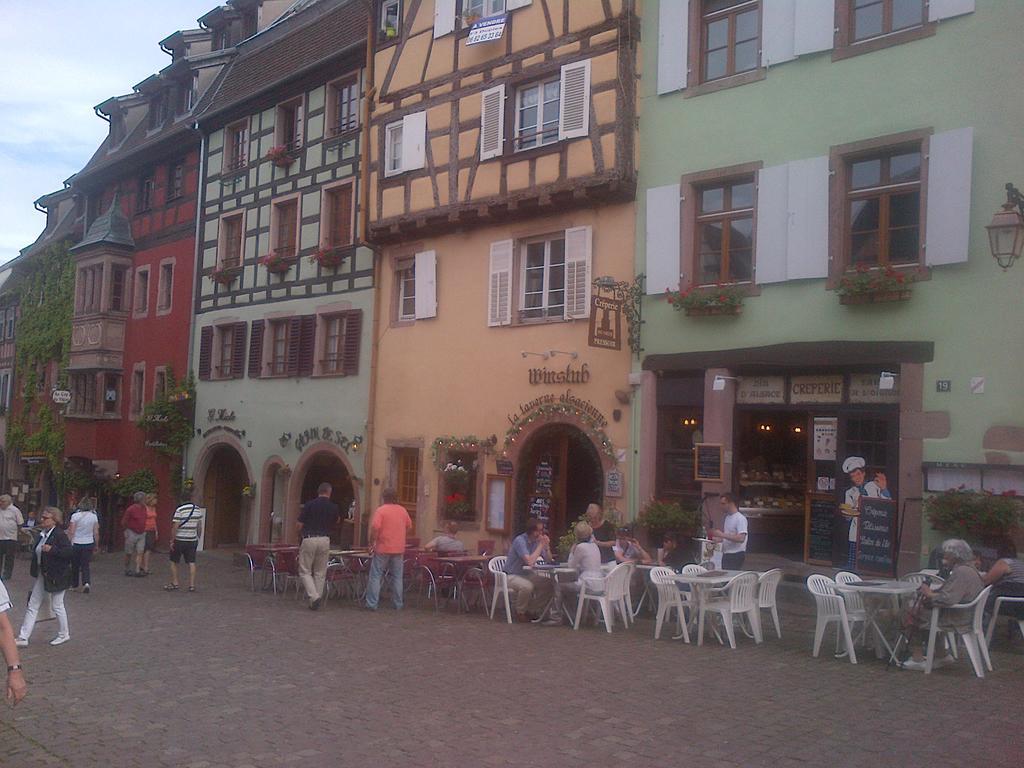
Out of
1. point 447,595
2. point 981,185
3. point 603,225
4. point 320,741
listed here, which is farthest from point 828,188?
point 320,741

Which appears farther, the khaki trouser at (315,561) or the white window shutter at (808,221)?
the khaki trouser at (315,561)

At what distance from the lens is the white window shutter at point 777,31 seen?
14023mm

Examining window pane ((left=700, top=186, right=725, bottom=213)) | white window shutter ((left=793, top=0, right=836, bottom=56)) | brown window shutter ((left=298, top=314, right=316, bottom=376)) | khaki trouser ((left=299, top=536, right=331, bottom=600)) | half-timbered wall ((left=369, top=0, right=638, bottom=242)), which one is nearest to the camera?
white window shutter ((left=793, top=0, right=836, bottom=56))

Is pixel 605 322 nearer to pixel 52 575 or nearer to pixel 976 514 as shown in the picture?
pixel 976 514

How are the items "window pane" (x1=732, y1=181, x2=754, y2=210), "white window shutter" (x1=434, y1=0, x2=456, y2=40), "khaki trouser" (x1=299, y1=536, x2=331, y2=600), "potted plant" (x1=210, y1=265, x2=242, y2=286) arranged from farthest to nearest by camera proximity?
"potted plant" (x1=210, y1=265, x2=242, y2=286)
"white window shutter" (x1=434, y1=0, x2=456, y2=40)
"window pane" (x1=732, y1=181, x2=754, y2=210)
"khaki trouser" (x1=299, y1=536, x2=331, y2=600)

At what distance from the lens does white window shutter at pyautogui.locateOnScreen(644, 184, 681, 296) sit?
49.8 feet

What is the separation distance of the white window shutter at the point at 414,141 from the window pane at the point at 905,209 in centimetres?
887

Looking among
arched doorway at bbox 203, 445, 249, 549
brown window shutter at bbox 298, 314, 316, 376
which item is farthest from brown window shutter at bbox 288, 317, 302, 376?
arched doorway at bbox 203, 445, 249, 549

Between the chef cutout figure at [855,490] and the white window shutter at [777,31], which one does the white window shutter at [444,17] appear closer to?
the white window shutter at [777,31]

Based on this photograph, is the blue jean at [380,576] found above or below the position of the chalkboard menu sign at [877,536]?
below

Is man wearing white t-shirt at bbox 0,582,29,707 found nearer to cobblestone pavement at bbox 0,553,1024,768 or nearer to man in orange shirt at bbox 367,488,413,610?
cobblestone pavement at bbox 0,553,1024,768

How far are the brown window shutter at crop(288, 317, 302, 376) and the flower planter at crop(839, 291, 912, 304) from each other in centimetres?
1311

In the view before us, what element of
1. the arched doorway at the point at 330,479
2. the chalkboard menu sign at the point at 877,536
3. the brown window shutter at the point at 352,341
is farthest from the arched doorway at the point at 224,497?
the chalkboard menu sign at the point at 877,536

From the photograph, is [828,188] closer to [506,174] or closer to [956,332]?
[956,332]
